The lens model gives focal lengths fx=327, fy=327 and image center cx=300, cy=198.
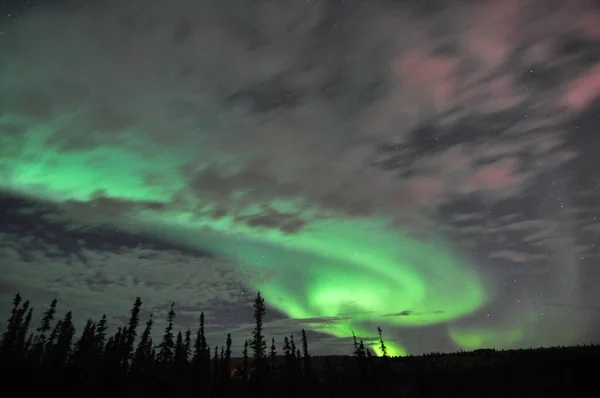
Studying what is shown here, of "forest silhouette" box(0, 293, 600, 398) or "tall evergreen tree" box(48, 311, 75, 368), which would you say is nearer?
"forest silhouette" box(0, 293, 600, 398)

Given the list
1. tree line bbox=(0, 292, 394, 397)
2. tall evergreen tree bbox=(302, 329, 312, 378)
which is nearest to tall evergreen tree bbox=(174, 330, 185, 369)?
tree line bbox=(0, 292, 394, 397)

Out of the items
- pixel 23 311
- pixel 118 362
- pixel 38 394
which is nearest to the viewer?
pixel 38 394

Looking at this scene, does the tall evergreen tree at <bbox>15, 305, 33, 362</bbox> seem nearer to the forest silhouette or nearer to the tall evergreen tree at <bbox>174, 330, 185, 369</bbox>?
Result: the forest silhouette

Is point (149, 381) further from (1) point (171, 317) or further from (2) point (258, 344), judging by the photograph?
(2) point (258, 344)

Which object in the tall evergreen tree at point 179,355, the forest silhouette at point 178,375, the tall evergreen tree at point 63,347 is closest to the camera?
the forest silhouette at point 178,375

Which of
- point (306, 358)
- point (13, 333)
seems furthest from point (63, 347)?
point (306, 358)

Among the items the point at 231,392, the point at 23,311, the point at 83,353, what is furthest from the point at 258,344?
the point at 23,311

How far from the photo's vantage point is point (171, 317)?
75500 millimetres

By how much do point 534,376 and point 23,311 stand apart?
121m

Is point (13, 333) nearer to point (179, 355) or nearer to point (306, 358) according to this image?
point (179, 355)

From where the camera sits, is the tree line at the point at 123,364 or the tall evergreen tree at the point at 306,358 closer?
the tree line at the point at 123,364

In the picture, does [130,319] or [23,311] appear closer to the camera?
[130,319]

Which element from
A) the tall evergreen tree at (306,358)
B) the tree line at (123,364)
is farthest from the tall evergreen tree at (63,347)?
the tall evergreen tree at (306,358)

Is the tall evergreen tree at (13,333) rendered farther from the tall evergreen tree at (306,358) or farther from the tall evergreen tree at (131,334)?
the tall evergreen tree at (306,358)
